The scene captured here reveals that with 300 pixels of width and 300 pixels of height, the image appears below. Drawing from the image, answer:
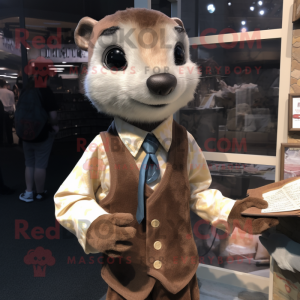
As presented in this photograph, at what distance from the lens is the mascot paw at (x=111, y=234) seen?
2.41ft

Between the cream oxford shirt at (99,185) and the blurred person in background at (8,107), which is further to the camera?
the blurred person in background at (8,107)

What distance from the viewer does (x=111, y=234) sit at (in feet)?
2.43

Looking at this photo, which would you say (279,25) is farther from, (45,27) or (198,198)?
(45,27)

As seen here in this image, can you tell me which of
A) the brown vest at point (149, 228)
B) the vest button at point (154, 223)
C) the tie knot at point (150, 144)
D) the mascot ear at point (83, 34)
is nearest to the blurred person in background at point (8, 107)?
the mascot ear at point (83, 34)

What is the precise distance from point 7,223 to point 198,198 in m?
1.19

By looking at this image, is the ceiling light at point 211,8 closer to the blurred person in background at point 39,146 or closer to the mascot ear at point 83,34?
the mascot ear at point 83,34

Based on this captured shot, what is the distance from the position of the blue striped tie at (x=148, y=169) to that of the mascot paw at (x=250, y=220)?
0.30 meters

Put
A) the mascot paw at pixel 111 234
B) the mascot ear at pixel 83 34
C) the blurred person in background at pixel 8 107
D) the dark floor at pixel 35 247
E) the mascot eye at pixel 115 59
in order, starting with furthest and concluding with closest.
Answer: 1. the dark floor at pixel 35 247
2. the blurred person in background at pixel 8 107
3. the mascot ear at pixel 83 34
4. the mascot eye at pixel 115 59
5. the mascot paw at pixel 111 234

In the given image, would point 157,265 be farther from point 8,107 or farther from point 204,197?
point 8,107

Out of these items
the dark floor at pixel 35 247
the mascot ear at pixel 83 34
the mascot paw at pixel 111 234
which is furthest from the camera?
the dark floor at pixel 35 247

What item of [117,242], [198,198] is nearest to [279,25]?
[198,198]

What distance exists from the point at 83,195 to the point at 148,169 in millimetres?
235

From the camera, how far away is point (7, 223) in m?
1.60

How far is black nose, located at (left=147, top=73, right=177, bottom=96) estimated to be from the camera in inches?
30.5
